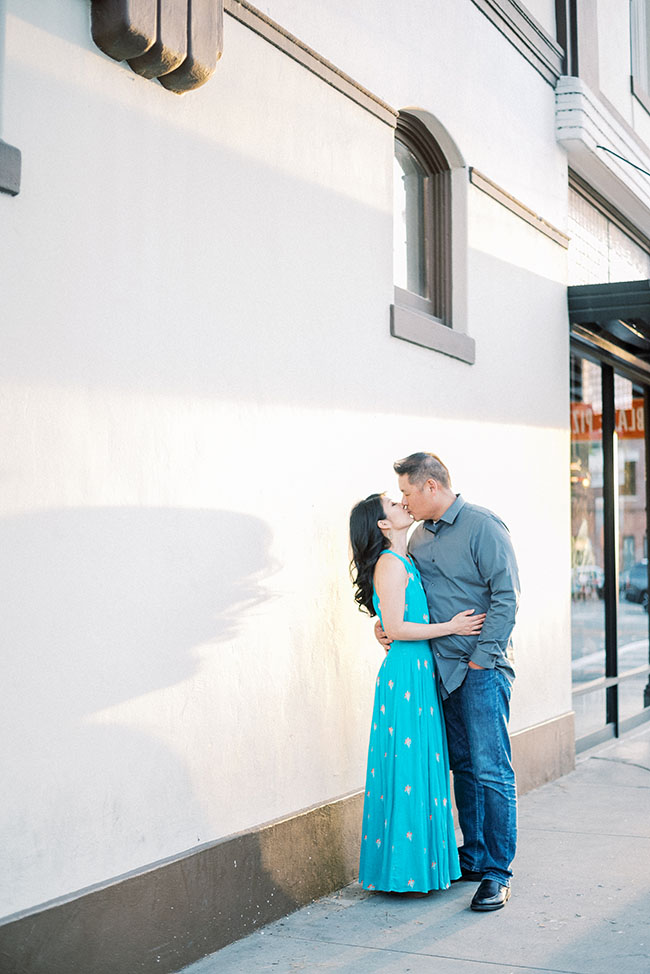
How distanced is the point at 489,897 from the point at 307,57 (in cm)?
384

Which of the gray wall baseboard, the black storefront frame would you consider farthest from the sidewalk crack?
the gray wall baseboard

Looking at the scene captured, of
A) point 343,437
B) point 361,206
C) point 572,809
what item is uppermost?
point 361,206

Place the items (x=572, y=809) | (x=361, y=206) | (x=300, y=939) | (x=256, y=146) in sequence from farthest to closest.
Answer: (x=572, y=809)
(x=361, y=206)
(x=256, y=146)
(x=300, y=939)

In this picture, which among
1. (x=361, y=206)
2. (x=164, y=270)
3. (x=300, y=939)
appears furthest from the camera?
(x=361, y=206)

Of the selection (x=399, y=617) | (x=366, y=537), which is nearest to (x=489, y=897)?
(x=399, y=617)

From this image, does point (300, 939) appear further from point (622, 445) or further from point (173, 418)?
point (622, 445)

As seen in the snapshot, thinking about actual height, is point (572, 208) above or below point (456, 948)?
above

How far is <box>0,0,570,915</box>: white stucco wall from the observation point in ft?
11.9

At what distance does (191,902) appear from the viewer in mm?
4234

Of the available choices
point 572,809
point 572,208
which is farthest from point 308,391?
point 572,208

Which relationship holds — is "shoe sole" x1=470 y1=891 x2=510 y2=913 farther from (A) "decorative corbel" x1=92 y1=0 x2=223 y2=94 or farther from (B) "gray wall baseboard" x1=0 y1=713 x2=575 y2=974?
(A) "decorative corbel" x1=92 y1=0 x2=223 y2=94

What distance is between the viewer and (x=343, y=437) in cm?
543

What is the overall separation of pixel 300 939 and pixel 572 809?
2.88 meters

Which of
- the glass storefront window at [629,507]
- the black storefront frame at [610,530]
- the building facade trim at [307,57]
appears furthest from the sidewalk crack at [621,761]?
the building facade trim at [307,57]
